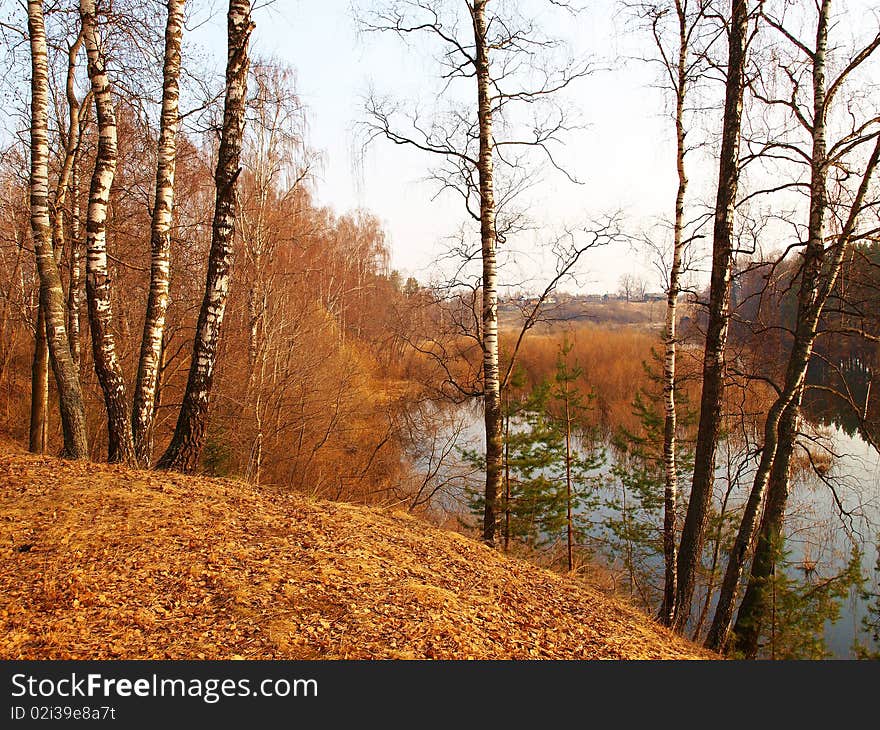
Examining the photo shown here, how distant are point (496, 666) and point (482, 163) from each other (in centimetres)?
595

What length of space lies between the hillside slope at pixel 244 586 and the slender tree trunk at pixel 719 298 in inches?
54.7

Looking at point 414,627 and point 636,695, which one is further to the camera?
point 414,627

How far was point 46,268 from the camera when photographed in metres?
6.27

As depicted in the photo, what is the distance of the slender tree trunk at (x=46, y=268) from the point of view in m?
6.29

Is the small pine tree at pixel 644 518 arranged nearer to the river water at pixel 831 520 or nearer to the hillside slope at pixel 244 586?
the river water at pixel 831 520

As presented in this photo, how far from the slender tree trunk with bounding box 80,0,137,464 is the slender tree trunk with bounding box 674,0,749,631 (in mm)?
→ 6661

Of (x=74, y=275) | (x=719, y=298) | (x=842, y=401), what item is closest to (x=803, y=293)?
(x=719, y=298)

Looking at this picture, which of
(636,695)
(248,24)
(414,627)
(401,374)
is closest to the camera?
(636,695)

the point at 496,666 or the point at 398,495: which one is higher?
the point at 496,666

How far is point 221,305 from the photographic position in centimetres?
632

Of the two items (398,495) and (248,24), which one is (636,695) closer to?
(248,24)

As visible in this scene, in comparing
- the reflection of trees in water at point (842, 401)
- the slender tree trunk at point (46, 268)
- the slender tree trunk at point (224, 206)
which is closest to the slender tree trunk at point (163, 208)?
the slender tree trunk at point (224, 206)

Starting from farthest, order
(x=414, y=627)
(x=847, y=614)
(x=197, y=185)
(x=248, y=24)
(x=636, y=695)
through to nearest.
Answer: (x=197, y=185)
(x=847, y=614)
(x=248, y=24)
(x=414, y=627)
(x=636, y=695)

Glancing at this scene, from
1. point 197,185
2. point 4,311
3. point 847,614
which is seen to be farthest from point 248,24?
point 847,614
